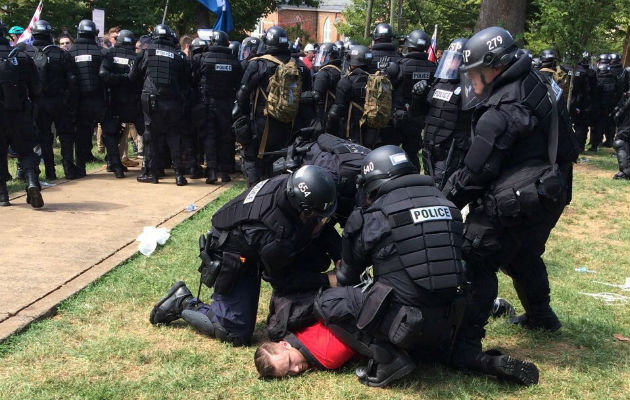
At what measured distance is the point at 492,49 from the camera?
4.54m

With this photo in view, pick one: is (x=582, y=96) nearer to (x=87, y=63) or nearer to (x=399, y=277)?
(x=87, y=63)

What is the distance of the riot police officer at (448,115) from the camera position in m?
7.11

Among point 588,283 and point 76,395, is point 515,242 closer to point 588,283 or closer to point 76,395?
point 588,283

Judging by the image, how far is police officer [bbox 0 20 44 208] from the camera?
8148mm

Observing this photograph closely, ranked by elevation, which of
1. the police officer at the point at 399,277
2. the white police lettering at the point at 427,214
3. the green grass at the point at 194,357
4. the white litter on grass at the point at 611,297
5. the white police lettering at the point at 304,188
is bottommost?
the white litter on grass at the point at 611,297

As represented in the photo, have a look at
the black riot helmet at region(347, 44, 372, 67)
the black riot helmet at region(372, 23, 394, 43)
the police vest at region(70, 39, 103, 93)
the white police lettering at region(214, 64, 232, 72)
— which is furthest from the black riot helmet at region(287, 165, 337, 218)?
the police vest at region(70, 39, 103, 93)

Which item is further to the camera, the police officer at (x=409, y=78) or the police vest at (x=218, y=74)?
the police vest at (x=218, y=74)

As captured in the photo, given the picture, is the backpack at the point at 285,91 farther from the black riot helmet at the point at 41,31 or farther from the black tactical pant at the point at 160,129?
the black riot helmet at the point at 41,31

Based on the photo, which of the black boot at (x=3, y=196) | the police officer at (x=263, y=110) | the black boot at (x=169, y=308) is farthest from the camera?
the police officer at (x=263, y=110)

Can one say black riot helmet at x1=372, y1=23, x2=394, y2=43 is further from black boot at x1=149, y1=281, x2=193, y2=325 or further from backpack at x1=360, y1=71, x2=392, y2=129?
black boot at x1=149, y1=281, x2=193, y2=325

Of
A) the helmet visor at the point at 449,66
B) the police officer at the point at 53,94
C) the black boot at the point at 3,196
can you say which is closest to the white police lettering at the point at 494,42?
the helmet visor at the point at 449,66

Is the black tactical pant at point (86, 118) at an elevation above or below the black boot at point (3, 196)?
above

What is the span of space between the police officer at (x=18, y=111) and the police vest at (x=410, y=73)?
4936 mm

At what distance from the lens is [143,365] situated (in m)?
4.52
